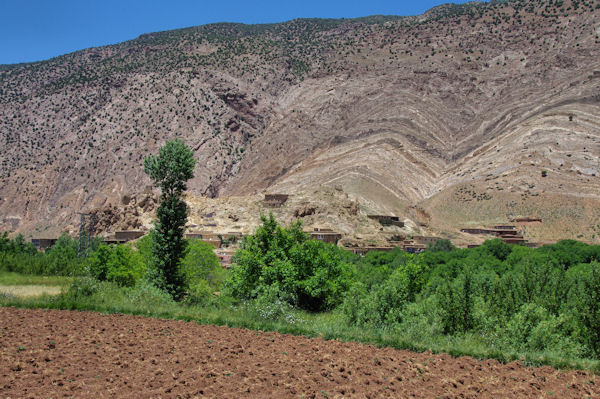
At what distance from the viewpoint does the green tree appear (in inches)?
1048

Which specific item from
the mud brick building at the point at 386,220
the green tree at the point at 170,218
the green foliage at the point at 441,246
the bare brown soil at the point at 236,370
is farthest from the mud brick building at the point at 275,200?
the bare brown soil at the point at 236,370

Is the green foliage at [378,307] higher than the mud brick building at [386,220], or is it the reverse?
the mud brick building at [386,220]

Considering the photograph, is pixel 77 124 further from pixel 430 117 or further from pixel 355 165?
pixel 430 117

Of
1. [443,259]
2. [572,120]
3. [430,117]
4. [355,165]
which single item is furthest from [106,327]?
[430,117]

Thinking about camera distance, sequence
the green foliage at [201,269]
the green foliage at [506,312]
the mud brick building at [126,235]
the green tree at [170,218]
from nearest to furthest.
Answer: the green foliage at [506,312], the green tree at [170,218], the green foliage at [201,269], the mud brick building at [126,235]

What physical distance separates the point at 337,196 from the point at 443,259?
73.5ft

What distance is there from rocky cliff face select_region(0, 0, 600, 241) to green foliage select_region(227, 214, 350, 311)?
45.5 meters

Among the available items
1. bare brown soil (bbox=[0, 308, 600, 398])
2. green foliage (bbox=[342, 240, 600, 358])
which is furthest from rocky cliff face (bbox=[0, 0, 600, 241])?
bare brown soil (bbox=[0, 308, 600, 398])

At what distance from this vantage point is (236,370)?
11.5 meters

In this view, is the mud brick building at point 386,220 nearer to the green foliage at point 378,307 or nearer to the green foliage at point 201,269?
the green foliage at point 201,269

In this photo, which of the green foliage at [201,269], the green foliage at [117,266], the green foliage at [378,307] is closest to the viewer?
the green foliage at [378,307]

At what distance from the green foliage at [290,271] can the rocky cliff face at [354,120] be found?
45454 mm

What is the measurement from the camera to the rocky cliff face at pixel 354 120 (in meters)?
76.1

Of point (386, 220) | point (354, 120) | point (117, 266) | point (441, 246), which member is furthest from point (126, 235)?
point (354, 120)
